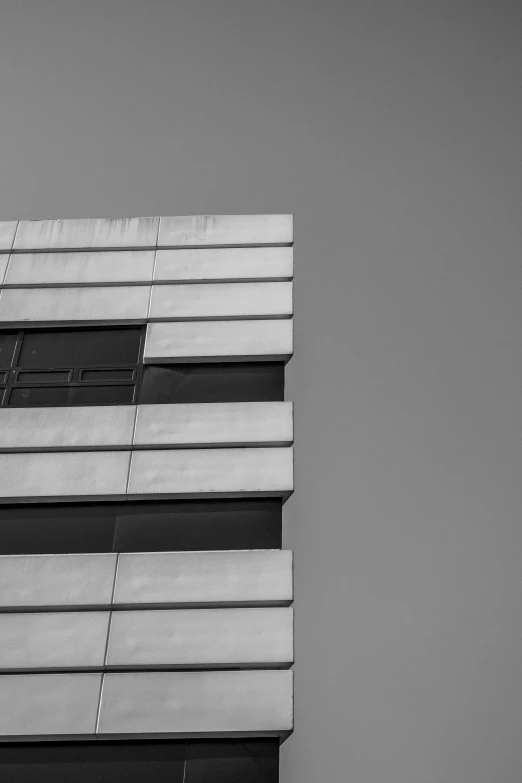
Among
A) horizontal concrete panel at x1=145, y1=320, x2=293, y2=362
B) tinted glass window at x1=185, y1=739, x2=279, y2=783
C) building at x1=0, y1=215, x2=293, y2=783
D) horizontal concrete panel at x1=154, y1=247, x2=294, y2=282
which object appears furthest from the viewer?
horizontal concrete panel at x1=154, y1=247, x2=294, y2=282

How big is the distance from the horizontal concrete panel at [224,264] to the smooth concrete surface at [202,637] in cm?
344

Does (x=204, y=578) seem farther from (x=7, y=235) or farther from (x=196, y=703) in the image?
(x=7, y=235)

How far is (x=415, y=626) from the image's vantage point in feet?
24.0

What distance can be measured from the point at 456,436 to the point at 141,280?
11.9ft

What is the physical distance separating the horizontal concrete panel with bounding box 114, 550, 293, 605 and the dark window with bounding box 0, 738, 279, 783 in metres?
1.11

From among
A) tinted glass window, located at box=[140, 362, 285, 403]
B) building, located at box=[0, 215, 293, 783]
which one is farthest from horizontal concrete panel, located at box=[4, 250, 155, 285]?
tinted glass window, located at box=[140, 362, 285, 403]

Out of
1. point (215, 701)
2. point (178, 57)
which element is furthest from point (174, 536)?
point (178, 57)

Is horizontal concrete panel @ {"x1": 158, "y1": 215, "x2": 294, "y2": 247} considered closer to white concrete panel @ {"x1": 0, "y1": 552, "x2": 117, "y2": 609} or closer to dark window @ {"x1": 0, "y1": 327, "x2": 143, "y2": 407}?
dark window @ {"x1": 0, "y1": 327, "x2": 143, "y2": 407}

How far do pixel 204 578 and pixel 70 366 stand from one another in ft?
8.60

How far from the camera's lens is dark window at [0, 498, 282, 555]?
7.25m

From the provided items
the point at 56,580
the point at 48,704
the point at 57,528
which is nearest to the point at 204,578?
the point at 56,580

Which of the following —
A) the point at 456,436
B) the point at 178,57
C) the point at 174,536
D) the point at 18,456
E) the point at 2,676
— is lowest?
the point at 2,676

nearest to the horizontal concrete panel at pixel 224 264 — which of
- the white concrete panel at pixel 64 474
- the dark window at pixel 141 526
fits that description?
the white concrete panel at pixel 64 474

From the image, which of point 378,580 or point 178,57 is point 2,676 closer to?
point 378,580
